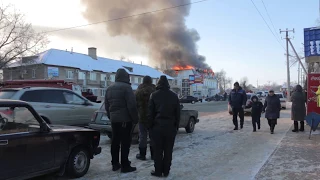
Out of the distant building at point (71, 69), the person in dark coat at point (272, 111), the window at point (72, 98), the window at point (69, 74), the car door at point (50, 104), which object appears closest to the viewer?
the car door at point (50, 104)

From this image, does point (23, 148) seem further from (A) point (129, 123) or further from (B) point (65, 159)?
(A) point (129, 123)

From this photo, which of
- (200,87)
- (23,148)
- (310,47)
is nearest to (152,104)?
(23,148)

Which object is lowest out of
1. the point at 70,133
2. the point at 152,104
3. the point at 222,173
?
the point at 222,173

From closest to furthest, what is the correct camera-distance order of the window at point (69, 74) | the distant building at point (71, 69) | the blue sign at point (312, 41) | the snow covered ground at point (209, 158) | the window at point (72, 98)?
1. the snow covered ground at point (209, 158)
2. the window at point (72, 98)
3. the blue sign at point (312, 41)
4. the distant building at point (71, 69)
5. the window at point (69, 74)

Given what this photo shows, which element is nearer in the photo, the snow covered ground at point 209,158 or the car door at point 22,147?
the car door at point 22,147

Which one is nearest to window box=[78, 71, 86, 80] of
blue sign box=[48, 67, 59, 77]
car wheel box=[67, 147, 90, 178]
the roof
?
the roof

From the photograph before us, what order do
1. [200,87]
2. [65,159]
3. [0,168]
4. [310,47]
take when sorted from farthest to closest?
[200,87] → [310,47] → [65,159] → [0,168]

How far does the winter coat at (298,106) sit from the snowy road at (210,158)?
4.35 feet

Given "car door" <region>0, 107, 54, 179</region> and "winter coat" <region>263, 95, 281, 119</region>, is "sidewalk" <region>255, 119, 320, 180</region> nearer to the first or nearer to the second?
"winter coat" <region>263, 95, 281, 119</region>

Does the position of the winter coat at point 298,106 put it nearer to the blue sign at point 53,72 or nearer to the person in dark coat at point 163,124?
the person in dark coat at point 163,124

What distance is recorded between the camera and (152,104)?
571cm

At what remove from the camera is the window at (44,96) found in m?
9.63

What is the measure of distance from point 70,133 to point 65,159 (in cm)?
45

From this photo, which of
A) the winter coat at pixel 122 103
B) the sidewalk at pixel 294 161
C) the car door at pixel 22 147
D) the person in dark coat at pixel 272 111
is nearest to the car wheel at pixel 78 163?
the car door at pixel 22 147
